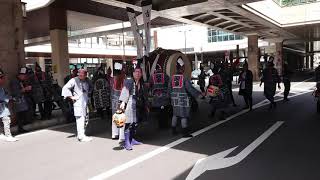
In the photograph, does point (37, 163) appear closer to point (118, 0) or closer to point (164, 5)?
point (118, 0)

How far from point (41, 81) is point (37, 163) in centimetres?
595

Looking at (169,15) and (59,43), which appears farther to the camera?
(59,43)

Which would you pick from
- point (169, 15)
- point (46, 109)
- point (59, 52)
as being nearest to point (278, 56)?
point (169, 15)

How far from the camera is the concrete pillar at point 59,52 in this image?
22.5 m

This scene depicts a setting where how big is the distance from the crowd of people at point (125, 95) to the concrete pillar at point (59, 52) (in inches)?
380

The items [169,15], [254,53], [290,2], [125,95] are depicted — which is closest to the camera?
[125,95]

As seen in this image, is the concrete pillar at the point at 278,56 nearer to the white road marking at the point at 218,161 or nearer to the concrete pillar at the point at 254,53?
the concrete pillar at the point at 254,53

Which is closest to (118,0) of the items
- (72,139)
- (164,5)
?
(164,5)

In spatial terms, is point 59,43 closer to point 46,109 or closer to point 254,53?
point 46,109

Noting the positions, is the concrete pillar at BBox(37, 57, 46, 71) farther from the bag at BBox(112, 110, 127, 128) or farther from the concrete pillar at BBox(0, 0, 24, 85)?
the bag at BBox(112, 110, 127, 128)

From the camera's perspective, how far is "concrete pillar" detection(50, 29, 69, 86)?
2247 centimetres

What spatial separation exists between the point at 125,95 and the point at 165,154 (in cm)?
147

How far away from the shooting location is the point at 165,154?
7.26 m

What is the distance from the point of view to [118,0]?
1573 cm
